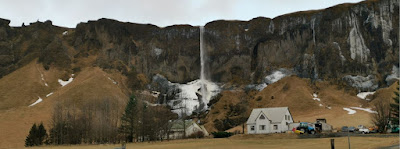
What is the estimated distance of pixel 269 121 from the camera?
262ft

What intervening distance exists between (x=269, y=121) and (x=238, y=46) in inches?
3077

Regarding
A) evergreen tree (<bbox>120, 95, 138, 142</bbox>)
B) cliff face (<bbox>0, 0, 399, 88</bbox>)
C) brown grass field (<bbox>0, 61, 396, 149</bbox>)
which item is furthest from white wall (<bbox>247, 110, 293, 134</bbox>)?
cliff face (<bbox>0, 0, 399, 88</bbox>)

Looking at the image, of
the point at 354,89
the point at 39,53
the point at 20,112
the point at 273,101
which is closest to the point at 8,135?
the point at 20,112

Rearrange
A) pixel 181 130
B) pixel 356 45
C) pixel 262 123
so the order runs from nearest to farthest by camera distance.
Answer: pixel 262 123
pixel 181 130
pixel 356 45

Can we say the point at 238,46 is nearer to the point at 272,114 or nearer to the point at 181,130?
the point at 181,130

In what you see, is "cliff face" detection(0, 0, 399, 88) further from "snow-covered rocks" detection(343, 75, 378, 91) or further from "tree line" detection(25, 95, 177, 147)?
"tree line" detection(25, 95, 177, 147)

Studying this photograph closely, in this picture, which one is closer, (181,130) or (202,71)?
(181,130)

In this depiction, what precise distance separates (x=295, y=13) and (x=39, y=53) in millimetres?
96986

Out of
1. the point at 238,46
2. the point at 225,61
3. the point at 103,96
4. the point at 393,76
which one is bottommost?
the point at 103,96

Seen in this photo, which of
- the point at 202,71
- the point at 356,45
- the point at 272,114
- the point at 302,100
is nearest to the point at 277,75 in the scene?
the point at 302,100

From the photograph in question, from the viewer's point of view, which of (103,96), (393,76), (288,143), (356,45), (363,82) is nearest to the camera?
(288,143)

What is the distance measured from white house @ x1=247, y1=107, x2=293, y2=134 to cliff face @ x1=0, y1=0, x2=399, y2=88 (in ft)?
188

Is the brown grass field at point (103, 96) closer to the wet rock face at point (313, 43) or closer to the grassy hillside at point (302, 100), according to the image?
the grassy hillside at point (302, 100)

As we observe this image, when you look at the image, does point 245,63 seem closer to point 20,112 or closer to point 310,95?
point 310,95
